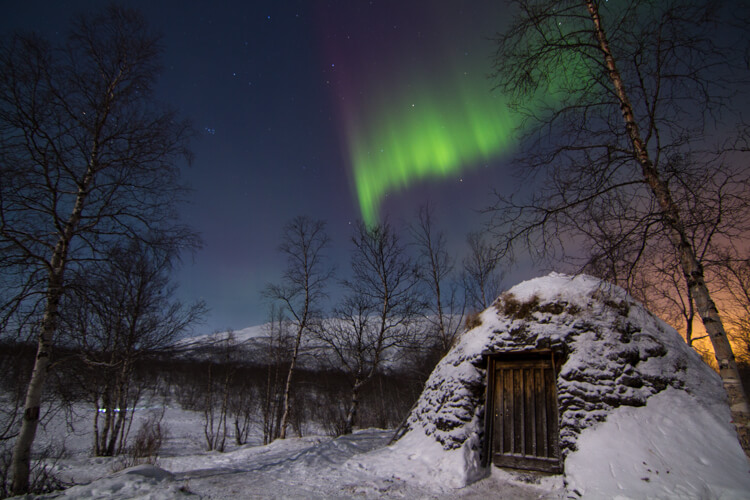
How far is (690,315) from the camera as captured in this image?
15.6 metres

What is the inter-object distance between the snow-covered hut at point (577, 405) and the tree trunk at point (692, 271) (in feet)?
5.69

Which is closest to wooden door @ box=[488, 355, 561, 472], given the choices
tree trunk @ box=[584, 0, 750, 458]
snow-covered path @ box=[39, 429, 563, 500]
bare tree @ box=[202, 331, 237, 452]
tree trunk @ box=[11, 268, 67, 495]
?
snow-covered path @ box=[39, 429, 563, 500]

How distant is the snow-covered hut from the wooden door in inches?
0.9

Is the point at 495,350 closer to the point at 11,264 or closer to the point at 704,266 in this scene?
the point at 704,266

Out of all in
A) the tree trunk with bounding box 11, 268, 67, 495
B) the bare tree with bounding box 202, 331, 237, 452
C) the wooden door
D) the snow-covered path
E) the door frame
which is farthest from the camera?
the bare tree with bounding box 202, 331, 237, 452

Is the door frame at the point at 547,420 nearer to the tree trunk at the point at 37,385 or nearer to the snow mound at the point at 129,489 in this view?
the snow mound at the point at 129,489

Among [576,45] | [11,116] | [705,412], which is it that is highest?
[576,45]

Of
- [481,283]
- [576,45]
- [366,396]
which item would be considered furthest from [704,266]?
[366,396]

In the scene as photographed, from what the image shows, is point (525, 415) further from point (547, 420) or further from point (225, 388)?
point (225, 388)

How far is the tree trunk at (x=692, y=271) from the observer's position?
393 cm

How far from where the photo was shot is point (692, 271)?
447cm

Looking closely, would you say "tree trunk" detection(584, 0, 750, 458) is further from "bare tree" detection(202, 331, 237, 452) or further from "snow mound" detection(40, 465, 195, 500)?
"bare tree" detection(202, 331, 237, 452)

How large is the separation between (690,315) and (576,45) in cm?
1660

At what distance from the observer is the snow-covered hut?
213 inches
